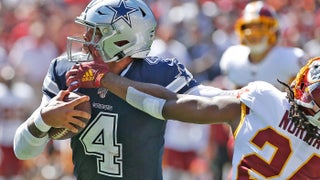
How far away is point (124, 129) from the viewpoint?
449cm

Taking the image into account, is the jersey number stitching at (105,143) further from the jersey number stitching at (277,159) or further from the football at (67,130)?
the jersey number stitching at (277,159)

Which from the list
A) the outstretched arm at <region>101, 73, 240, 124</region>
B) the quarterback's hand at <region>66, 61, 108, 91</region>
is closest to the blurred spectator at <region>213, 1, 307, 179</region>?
the outstretched arm at <region>101, 73, 240, 124</region>

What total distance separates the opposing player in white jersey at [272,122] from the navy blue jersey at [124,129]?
374 mm

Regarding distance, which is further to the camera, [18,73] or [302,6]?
[302,6]

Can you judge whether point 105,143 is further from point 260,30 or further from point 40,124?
point 260,30

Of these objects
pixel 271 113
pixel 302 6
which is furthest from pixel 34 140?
pixel 302 6

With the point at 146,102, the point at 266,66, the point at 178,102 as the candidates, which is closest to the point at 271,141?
the point at 178,102

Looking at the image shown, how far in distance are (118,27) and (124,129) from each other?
481 millimetres

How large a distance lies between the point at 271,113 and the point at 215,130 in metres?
6.08

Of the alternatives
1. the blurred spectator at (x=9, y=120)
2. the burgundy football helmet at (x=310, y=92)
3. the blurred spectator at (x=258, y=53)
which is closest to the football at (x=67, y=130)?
the burgundy football helmet at (x=310, y=92)

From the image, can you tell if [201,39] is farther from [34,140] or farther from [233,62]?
[34,140]

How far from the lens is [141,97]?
13.8ft

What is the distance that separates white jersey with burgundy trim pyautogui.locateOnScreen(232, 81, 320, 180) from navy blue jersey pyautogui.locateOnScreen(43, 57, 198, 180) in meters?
0.51

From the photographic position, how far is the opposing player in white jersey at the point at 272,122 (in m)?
3.96
